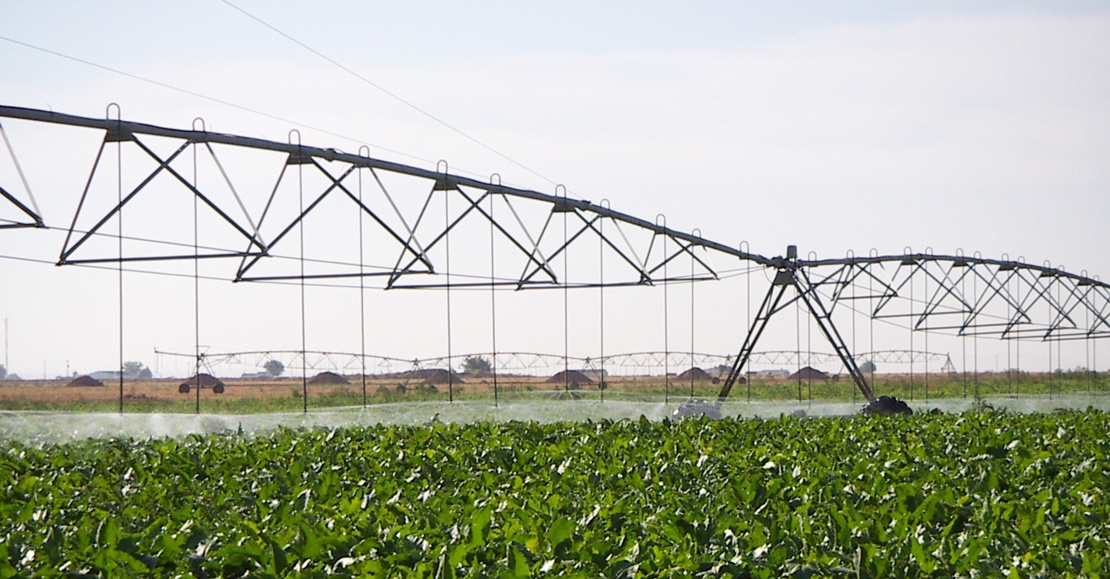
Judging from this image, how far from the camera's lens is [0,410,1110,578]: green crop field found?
256 inches

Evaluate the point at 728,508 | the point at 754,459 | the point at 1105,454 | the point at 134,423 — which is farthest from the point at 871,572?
the point at 134,423

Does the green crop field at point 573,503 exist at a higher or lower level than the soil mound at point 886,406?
higher

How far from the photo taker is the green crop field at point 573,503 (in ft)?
21.3

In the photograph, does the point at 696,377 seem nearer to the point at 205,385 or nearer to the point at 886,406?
the point at 205,385

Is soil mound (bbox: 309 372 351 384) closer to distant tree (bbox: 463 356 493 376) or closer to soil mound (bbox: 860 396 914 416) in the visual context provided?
distant tree (bbox: 463 356 493 376)

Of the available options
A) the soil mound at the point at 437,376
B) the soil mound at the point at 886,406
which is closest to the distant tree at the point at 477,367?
the soil mound at the point at 437,376

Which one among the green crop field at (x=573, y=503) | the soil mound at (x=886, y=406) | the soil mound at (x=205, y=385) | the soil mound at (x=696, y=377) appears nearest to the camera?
the green crop field at (x=573, y=503)

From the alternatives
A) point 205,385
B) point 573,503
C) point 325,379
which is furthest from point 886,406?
point 325,379

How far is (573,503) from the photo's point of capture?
8711mm

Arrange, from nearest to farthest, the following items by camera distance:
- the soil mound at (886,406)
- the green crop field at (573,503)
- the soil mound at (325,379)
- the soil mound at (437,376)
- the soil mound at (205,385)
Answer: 1. the green crop field at (573,503)
2. the soil mound at (886,406)
3. the soil mound at (205,385)
4. the soil mound at (437,376)
5. the soil mound at (325,379)

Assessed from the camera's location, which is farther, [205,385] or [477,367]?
[477,367]

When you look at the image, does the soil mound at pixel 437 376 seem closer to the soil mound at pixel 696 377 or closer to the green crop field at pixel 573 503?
the soil mound at pixel 696 377

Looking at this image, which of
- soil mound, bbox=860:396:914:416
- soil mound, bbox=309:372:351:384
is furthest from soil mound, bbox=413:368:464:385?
soil mound, bbox=860:396:914:416

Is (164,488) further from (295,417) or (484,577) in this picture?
(295,417)
